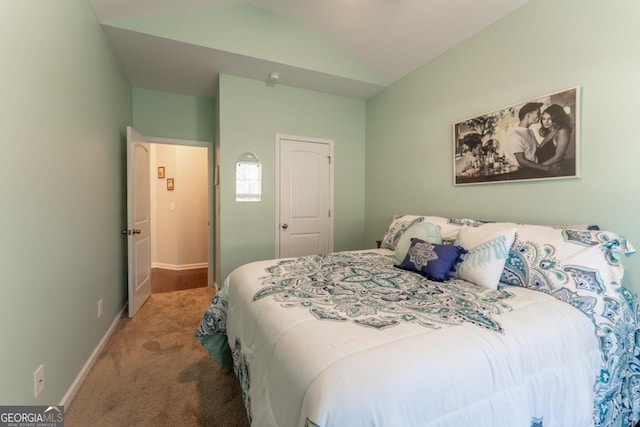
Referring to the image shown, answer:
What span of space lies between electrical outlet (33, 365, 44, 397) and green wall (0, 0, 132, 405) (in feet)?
0.09

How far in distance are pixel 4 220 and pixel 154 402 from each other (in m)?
1.26

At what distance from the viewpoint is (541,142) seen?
6.28 ft

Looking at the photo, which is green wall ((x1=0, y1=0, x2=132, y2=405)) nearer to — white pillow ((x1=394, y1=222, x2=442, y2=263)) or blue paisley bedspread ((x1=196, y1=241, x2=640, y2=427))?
blue paisley bedspread ((x1=196, y1=241, x2=640, y2=427))

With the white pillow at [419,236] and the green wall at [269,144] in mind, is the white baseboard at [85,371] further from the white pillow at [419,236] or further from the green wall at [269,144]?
the white pillow at [419,236]

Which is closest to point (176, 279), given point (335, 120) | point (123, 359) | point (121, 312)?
point (121, 312)

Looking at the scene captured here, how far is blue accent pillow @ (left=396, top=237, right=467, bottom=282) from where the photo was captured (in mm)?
1674

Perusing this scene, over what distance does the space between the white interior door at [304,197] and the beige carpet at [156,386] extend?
1488mm

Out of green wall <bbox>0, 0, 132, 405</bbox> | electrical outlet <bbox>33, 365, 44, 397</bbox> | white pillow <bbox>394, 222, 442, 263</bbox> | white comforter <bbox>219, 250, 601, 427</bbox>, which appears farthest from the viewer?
white pillow <bbox>394, 222, 442, 263</bbox>

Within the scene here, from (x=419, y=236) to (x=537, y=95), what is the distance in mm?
1302

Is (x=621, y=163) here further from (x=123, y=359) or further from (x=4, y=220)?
(x=123, y=359)

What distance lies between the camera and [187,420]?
58.9 inches

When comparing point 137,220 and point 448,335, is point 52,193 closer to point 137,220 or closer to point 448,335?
point 137,220

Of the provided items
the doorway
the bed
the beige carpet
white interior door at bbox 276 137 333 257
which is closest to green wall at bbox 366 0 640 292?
the bed

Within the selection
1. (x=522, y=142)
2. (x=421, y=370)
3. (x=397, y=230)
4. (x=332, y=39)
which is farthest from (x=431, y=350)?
(x=332, y=39)
